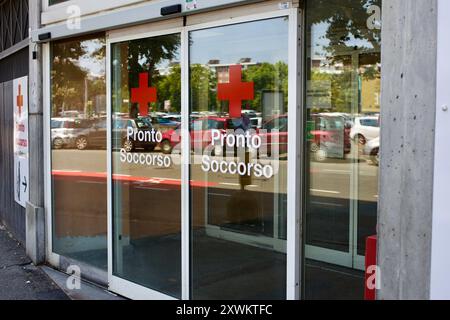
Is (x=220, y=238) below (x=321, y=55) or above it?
below

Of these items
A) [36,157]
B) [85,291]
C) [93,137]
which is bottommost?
[85,291]

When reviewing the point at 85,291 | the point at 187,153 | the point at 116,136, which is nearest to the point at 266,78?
the point at 187,153

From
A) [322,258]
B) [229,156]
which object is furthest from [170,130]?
[322,258]

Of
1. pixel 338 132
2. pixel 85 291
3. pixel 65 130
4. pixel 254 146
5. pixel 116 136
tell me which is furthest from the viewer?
pixel 65 130

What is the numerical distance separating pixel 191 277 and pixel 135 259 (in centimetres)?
88

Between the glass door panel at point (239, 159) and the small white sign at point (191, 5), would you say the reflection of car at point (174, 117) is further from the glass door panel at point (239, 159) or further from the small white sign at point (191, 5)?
the small white sign at point (191, 5)

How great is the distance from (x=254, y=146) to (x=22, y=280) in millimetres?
3358

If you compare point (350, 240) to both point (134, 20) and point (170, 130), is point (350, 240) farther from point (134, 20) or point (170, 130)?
point (134, 20)

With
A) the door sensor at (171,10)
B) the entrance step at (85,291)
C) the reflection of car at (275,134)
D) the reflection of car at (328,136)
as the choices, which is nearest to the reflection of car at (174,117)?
the door sensor at (171,10)

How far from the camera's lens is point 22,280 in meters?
6.16

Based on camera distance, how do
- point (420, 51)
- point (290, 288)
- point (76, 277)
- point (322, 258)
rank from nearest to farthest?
point (420, 51), point (290, 288), point (322, 258), point (76, 277)

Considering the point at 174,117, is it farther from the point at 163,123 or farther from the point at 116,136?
the point at 116,136

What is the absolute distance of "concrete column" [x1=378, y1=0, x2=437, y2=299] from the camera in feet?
9.42
